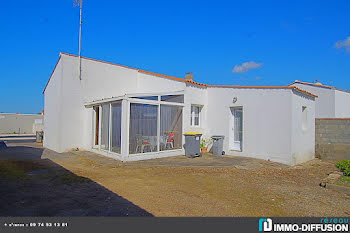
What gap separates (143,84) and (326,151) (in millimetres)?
10737

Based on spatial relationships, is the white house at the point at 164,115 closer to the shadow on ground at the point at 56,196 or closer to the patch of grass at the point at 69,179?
the patch of grass at the point at 69,179

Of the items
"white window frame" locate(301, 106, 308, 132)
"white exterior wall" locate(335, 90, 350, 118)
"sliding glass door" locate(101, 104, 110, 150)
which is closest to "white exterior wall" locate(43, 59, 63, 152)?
"sliding glass door" locate(101, 104, 110, 150)

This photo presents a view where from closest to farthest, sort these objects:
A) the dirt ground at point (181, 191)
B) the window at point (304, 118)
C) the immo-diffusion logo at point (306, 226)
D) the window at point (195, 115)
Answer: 1. the immo-diffusion logo at point (306, 226)
2. the dirt ground at point (181, 191)
3. the window at point (304, 118)
4. the window at point (195, 115)

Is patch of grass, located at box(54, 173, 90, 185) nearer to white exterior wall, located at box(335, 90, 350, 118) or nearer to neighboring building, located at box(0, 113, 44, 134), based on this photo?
white exterior wall, located at box(335, 90, 350, 118)

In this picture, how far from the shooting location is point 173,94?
12.3 metres

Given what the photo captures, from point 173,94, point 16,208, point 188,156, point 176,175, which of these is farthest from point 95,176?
point 173,94

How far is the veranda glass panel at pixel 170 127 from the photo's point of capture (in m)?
11.4

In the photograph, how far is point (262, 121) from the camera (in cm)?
1081

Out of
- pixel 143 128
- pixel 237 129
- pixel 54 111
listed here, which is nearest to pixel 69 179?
pixel 143 128

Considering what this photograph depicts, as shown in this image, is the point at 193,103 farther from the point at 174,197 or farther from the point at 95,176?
the point at 174,197

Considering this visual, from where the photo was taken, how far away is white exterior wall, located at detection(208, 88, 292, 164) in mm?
10125

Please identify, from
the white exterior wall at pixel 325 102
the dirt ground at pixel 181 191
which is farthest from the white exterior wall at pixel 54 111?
the white exterior wall at pixel 325 102

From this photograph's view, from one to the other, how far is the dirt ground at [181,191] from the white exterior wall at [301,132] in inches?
50.4

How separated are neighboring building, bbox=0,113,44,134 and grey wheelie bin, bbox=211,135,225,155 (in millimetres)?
28527
